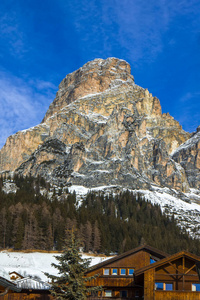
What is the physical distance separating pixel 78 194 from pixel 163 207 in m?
46.3

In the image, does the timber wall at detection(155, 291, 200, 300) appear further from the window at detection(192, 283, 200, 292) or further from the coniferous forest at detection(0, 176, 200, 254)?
the coniferous forest at detection(0, 176, 200, 254)

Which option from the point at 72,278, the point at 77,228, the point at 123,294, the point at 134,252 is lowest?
the point at 123,294

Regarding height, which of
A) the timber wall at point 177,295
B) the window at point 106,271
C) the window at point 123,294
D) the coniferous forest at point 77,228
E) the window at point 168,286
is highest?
the coniferous forest at point 77,228

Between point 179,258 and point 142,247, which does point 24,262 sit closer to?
point 142,247

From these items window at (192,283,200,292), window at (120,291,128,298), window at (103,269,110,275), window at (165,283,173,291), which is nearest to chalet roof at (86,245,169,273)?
window at (103,269,110,275)

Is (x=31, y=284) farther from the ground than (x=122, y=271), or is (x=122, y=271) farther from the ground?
(x=122, y=271)

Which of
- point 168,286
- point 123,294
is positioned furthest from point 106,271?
point 168,286

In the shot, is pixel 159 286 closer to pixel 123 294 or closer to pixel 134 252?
pixel 134 252

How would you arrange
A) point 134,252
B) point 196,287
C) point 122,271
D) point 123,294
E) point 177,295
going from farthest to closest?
point 122,271 → point 134,252 → point 123,294 → point 196,287 → point 177,295

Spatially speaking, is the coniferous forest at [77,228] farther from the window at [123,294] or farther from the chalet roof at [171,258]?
the chalet roof at [171,258]

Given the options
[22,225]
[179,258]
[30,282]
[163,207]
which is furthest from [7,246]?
[163,207]

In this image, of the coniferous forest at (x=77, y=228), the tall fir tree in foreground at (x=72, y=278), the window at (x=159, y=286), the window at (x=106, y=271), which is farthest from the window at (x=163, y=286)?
the coniferous forest at (x=77, y=228)

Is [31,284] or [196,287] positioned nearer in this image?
[196,287]

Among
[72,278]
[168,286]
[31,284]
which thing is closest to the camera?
[72,278]
